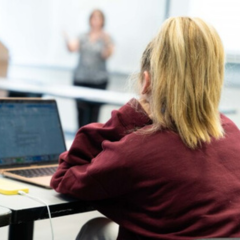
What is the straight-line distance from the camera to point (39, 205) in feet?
4.68

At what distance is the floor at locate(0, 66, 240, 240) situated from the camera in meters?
3.06

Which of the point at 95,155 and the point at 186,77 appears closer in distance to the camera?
the point at 186,77

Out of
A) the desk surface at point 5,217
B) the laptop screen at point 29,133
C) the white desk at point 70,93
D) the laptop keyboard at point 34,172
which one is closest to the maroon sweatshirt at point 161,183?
the desk surface at point 5,217

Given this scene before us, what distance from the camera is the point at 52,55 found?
22.2ft

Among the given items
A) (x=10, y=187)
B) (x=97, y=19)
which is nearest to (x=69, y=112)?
(x=97, y=19)

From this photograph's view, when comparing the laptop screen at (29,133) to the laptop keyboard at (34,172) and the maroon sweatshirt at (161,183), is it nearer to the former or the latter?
the laptop keyboard at (34,172)

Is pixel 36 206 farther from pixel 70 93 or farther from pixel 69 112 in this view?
pixel 69 112

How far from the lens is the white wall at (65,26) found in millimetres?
5961

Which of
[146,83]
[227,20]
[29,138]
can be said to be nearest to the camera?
[146,83]

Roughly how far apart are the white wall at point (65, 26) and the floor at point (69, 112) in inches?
5.3

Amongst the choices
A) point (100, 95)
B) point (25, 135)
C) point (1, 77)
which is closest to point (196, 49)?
point (25, 135)

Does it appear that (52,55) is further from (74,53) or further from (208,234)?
(208,234)

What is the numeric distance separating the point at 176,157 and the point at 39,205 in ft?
1.21

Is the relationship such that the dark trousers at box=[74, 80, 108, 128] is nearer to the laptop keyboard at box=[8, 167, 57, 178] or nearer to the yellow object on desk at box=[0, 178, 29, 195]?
the laptop keyboard at box=[8, 167, 57, 178]
